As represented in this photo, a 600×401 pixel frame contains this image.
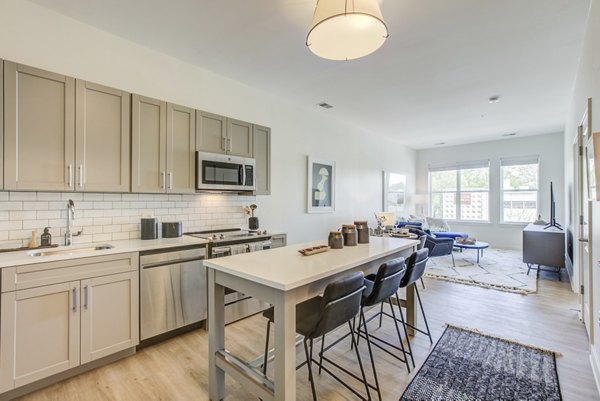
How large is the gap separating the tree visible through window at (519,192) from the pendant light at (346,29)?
24.6 feet

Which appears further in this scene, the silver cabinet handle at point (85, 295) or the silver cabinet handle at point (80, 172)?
the silver cabinet handle at point (80, 172)

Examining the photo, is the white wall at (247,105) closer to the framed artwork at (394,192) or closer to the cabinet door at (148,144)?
the framed artwork at (394,192)

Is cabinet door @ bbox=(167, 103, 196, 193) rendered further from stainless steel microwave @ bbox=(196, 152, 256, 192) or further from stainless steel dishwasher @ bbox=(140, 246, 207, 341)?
stainless steel dishwasher @ bbox=(140, 246, 207, 341)

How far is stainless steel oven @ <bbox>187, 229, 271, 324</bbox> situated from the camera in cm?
298

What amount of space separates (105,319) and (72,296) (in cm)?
33

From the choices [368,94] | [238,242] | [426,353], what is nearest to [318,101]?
[368,94]

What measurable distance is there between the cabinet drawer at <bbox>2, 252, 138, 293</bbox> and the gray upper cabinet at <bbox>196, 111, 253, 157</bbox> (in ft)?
4.64

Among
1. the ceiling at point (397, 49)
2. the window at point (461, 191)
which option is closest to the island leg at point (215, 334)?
the ceiling at point (397, 49)

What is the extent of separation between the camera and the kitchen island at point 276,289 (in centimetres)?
150

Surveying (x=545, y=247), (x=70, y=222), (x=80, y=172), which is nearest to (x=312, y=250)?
(x=80, y=172)

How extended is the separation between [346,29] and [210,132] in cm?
195

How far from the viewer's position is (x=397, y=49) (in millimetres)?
3012

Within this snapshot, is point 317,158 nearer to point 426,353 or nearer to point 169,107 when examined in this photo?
point 169,107

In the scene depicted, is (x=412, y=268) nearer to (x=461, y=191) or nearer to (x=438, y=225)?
(x=438, y=225)
